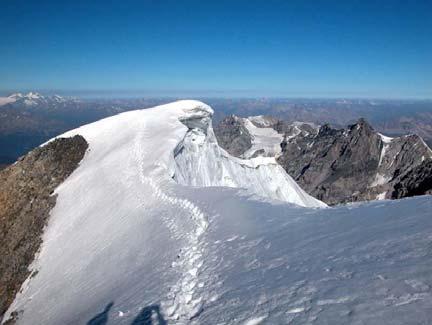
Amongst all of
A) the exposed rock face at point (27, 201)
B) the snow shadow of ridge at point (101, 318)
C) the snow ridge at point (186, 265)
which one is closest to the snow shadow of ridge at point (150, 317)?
the snow ridge at point (186, 265)

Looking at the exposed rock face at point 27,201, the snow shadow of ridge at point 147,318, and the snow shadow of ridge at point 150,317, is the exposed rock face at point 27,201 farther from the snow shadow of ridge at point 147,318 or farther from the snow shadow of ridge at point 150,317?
the snow shadow of ridge at point 150,317

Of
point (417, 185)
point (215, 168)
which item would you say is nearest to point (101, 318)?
point (215, 168)

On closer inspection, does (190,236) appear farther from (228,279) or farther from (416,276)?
(416,276)

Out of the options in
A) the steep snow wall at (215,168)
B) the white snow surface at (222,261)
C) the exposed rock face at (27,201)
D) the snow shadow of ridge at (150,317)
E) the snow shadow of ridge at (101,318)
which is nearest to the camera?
the white snow surface at (222,261)

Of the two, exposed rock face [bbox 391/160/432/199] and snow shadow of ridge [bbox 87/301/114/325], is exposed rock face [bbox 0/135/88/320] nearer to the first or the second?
snow shadow of ridge [bbox 87/301/114/325]

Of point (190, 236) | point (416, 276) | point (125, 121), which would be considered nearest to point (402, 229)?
point (416, 276)

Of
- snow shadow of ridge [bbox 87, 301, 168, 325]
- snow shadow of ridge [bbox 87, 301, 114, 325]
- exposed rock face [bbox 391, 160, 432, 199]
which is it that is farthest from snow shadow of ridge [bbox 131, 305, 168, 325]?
exposed rock face [bbox 391, 160, 432, 199]

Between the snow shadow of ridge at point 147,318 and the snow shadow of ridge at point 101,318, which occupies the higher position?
the snow shadow of ridge at point 147,318
